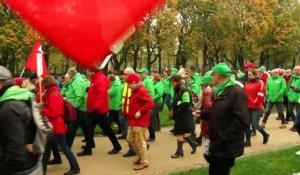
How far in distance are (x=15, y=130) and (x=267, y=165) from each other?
18.4 ft

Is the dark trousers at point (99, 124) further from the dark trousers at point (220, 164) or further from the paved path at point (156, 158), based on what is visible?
the dark trousers at point (220, 164)

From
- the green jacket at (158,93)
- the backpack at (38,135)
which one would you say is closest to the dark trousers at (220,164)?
the backpack at (38,135)

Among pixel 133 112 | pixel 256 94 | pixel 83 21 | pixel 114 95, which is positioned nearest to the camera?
pixel 83 21

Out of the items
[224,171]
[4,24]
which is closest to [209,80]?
[224,171]

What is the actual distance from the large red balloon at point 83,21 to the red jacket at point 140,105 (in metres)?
5.02

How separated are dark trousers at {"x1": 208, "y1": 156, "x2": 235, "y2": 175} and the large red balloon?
2787mm

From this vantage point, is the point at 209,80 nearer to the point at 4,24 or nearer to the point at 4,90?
the point at 4,90

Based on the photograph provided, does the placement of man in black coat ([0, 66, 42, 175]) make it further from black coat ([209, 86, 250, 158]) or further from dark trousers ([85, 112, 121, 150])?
dark trousers ([85, 112, 121, 150])

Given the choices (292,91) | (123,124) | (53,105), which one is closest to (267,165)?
(53,105)

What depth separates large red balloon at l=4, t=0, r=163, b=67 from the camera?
3.70 m

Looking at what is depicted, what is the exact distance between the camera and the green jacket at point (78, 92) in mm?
10383

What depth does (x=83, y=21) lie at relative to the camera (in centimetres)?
374

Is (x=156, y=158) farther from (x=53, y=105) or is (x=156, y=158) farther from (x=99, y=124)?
(x=53, y=105)

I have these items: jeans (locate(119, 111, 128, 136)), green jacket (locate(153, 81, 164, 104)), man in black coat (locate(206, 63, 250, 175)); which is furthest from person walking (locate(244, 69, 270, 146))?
man in black coat (locate(206, 63, 250, 175))
